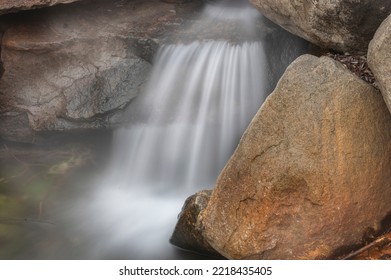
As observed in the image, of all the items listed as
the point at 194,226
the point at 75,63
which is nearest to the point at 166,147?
the point at 75,63

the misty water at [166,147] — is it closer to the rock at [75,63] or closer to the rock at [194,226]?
the rock at [75,63]

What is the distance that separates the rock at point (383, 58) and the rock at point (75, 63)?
4.58 meters

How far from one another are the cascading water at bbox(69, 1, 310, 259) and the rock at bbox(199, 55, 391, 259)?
7.01ft

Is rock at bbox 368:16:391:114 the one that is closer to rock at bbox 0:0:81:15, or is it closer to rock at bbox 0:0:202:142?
rock at bbox 0:0:202:142

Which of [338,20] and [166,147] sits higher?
[338,20]

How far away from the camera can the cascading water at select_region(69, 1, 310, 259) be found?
19.7ft

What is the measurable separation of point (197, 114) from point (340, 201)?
365 centimetres

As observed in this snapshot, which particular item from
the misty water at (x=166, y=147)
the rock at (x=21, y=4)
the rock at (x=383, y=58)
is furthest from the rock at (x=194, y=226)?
the rock at (x=21, y=4)

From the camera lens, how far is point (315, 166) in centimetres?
348

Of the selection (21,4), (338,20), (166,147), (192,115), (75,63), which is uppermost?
(338,20)

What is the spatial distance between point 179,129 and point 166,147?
366 millimetres

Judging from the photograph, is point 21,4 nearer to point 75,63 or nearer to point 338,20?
point 75,63

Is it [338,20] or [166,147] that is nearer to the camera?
[338,20]

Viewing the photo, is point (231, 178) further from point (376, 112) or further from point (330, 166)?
point (376, 112)
